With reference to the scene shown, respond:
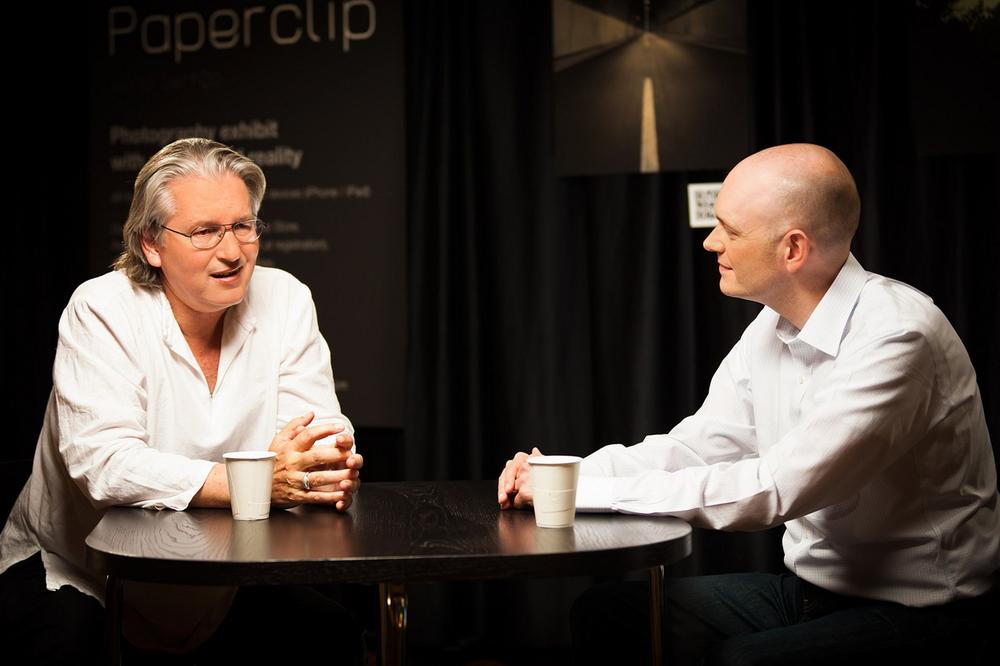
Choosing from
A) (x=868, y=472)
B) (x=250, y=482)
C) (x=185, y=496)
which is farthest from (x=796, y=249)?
(x=185, y=496)

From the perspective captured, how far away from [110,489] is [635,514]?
3.15 ft

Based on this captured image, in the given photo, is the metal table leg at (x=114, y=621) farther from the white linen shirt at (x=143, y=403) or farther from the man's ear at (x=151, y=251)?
the man's ear at (x=151, y=251)

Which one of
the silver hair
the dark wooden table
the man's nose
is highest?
the silver hair

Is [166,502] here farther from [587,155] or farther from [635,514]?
[587,155]

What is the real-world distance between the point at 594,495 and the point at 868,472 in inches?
18.8

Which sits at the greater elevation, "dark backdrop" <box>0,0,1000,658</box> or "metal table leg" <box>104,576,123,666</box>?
"dark backdrop" <box>0,0,1000,658</box>

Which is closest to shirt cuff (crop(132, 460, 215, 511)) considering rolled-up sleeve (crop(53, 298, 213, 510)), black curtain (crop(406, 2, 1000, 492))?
rolled-up sleeve (crop(53, 298, 213, 510))

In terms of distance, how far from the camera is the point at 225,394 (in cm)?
234

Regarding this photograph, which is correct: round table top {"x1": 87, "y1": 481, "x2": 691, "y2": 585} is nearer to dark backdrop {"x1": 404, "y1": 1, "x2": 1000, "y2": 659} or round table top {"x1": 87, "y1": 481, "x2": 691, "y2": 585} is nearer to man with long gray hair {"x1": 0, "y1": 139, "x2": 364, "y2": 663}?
man with long gray hair {"x1": 0, "y1": 139, "x2": 364, "y2": 663}

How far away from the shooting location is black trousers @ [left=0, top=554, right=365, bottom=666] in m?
2.06

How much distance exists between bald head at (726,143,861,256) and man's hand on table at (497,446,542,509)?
0.69 m

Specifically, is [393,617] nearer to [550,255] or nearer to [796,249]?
[796,249]

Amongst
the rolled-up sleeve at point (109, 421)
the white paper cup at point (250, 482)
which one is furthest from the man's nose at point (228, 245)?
the white paper cup at point (250, 482)

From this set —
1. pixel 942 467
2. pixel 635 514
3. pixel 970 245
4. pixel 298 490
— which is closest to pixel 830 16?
pixel 970 245
